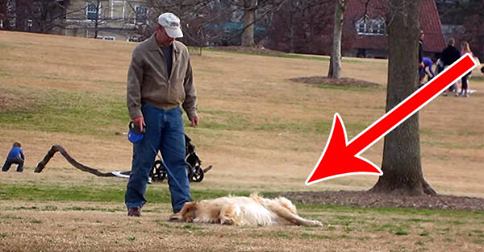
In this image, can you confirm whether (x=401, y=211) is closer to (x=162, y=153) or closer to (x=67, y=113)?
(x=162, y=153)

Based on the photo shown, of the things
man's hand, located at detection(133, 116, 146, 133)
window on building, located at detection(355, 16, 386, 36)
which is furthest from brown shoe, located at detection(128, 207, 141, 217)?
window on building, located at detection(355, 16, 386, 36)

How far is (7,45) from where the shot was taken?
4700 centimetres

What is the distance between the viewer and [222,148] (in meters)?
30.4

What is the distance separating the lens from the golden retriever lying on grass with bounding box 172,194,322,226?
391 inches

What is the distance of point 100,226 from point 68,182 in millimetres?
10192

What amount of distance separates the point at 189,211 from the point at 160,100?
1147mm

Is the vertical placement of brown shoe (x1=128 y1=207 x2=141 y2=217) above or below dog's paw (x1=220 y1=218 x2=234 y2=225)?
below

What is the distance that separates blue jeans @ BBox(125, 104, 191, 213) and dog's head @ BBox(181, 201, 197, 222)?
0.55 meters

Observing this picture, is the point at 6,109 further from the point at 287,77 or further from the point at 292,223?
the point at 292,223

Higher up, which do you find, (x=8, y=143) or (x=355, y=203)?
(x=355, y=203)

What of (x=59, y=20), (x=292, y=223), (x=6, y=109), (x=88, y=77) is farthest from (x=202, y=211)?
(x=59, y=20)

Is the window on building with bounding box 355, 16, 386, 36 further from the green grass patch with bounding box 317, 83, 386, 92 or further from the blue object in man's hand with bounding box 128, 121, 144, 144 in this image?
the blue object in man's hand with bounding box 128, 121, 144, 144

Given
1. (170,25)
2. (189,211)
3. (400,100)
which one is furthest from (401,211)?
(170,25)

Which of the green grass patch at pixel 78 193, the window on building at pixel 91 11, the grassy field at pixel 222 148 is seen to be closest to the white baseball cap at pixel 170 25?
the grassy field at pixel 222 148
